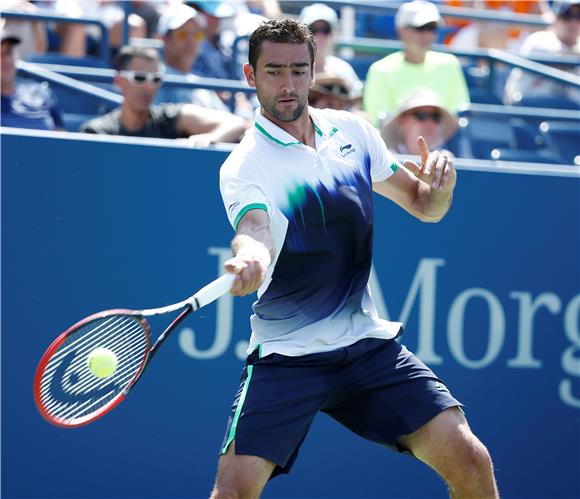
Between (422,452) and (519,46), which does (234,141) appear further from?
(519,46)

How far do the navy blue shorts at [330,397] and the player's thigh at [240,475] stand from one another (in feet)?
0.08

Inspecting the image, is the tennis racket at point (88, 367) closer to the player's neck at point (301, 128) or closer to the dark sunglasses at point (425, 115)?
the player's neck at point (301, 128)

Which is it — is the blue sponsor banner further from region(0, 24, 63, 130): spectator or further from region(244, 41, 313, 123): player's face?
region(244, 41, 313, 123): player's face

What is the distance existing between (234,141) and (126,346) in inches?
89.6

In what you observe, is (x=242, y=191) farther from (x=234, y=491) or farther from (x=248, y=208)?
(x=234, y=491)

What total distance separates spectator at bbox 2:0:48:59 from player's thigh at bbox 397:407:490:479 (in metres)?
4.70

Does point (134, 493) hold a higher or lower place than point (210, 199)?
lower

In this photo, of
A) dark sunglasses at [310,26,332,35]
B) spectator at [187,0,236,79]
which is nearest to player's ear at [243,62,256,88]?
dark sunglasses at [310,26,332,35]

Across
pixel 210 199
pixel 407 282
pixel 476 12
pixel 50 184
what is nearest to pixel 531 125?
pixel 476 12

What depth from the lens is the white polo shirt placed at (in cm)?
359

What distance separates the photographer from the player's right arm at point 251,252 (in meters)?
3.08

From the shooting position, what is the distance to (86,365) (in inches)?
140

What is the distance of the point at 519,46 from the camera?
9.62 meters

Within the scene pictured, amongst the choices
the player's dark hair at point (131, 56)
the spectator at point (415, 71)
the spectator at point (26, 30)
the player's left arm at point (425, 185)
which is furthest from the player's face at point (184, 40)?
the player's left arm at point (425, 185)
